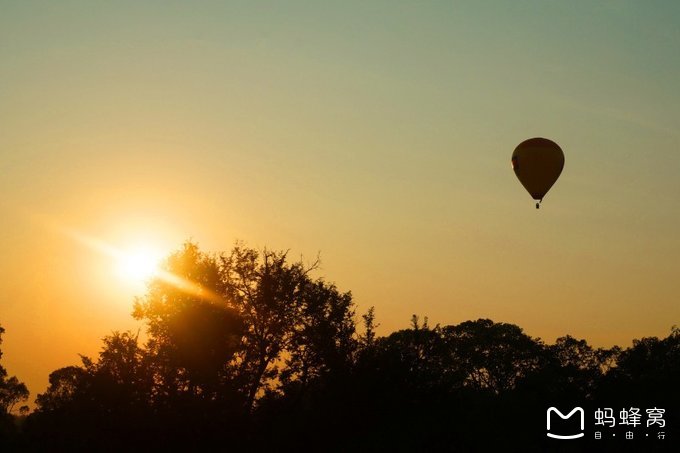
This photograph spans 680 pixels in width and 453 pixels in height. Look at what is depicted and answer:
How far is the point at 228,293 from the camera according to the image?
2282 inches

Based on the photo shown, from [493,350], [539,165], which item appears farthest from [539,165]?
[493,350]

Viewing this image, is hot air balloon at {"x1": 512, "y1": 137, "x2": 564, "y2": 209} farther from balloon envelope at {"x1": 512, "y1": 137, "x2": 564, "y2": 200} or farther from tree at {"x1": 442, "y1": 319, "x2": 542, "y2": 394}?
tree at {"x1": 442, "y1": 319, "x2": 542, "y2": 394}

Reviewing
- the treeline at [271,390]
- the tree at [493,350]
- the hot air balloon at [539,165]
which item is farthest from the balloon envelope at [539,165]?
the tree at [493,350]

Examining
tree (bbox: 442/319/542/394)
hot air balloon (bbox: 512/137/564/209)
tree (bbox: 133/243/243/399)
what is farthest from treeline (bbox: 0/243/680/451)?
tree (bbox: 442/319/542/394)

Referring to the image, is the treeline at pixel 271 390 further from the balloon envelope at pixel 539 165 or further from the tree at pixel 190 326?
the balloon envelope at pixel 539 165

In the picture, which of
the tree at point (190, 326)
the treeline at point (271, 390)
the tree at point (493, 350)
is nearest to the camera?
the treeline at point (271, 390)

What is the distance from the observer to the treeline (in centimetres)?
3803

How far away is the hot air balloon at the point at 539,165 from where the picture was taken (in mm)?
54719

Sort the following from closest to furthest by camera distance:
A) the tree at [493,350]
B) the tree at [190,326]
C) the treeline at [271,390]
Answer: the treeline at [271,390], the tree at [190,326], the tree at [493,350]

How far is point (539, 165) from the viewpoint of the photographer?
5491cm

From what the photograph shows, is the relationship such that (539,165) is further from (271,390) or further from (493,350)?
(493,350)

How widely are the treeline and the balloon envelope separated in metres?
12.7

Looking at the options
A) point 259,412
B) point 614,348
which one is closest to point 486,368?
point 614,348

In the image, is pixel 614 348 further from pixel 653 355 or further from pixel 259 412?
pixel 259 412
